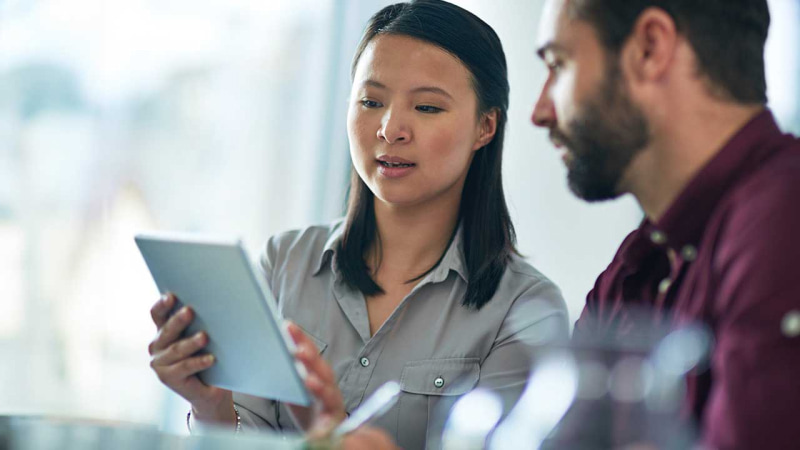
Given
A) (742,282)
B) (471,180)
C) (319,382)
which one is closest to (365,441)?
(319,382)

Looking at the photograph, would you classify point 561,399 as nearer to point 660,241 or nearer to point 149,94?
point 660,241

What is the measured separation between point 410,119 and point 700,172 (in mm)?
746

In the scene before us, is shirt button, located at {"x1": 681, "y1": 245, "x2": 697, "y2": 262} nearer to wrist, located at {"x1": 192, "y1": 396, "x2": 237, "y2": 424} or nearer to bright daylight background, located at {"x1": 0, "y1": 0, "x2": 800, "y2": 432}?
wrist, located at {"x1": 192, "y1": 396, "x2": 237, "y2": 424}

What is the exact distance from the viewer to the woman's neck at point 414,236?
1798mm

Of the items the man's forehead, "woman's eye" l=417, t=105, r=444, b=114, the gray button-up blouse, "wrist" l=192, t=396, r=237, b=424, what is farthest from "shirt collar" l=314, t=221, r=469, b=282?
the man's forehead

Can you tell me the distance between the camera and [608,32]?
3.63 feet

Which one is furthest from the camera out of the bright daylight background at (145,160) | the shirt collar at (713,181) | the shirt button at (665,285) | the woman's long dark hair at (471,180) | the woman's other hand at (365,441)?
the bright daylight background at (145,160)

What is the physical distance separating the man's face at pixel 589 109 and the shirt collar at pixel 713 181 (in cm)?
9

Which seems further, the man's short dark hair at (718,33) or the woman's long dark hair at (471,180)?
the woman's long dark hair at (471,180)

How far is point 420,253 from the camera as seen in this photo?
71.2 inches

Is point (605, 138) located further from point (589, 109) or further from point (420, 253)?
point (420, 253)

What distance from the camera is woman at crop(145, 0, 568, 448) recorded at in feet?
5.41

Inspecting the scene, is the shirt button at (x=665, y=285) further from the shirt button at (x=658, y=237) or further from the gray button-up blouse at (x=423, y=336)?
the gray button-up blouse at (x=423, y=336)

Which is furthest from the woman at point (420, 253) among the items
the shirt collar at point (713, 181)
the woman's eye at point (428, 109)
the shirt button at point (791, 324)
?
the shirt button at point (791, 324)
